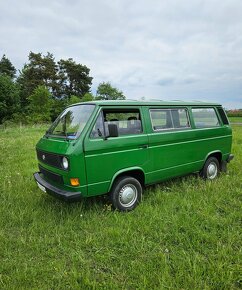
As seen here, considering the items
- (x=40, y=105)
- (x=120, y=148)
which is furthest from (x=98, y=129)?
(x=40, y=105)

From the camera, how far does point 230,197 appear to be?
16.0 feet

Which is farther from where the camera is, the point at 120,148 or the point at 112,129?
the point at 120,148

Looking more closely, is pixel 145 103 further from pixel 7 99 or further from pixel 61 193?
pixel 7 99

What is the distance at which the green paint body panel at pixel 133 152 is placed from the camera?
393 cm

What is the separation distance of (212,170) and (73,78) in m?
49.8

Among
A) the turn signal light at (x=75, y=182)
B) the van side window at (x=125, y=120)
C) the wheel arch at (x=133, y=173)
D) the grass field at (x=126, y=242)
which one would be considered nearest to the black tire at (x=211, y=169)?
the grass field at (x=126, y=242)

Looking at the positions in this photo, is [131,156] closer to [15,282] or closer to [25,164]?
[15,282]

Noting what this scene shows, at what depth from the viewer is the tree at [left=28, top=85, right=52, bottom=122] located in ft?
116

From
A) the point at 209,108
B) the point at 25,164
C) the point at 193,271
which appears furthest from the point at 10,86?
the point at 193,271

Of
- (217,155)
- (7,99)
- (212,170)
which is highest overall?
(7,99)

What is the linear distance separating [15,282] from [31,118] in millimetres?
35883

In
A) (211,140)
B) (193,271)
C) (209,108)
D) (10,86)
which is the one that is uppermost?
(10,86)

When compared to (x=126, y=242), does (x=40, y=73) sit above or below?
above

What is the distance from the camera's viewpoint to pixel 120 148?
4.32 meters
